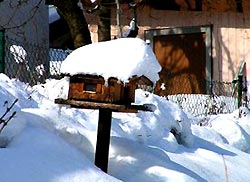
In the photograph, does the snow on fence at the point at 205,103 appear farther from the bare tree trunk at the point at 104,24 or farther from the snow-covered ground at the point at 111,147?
the snow-covered ground at the point at 111,147

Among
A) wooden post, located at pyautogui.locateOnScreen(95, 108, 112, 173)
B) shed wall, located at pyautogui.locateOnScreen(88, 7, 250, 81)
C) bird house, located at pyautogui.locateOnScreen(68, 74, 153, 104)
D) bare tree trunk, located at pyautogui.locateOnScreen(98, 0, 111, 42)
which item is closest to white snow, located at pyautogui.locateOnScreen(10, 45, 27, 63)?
bare tree trunk, located at pyautogui.locateOnScreen(98, 0, 111, 42)

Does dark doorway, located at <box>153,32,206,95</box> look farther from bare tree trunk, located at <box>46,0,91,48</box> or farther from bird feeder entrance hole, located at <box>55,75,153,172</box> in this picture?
bird feeder entrance hole, located at <box>55,75,153,172</box>

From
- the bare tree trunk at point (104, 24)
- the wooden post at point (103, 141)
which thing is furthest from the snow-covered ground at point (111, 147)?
the bare tree trunk at point (104, 24)

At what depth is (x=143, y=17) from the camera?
15.8m

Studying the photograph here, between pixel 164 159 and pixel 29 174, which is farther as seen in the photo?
pixel 164 159

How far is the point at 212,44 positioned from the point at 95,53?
1073 centimetres

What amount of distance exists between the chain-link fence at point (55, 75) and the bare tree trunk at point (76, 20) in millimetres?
415

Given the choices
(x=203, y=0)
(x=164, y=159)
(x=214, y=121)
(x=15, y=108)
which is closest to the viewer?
(x=15, y=108)

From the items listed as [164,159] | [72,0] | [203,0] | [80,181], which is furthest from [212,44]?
[80,181]

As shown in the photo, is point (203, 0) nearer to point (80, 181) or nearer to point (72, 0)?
point (72, 0)

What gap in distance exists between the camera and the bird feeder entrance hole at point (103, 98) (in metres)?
4.41

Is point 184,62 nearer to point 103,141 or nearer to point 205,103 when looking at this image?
point 205,103

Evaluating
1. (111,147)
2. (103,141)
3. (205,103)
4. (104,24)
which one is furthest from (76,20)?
(103,141)

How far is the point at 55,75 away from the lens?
986cm
